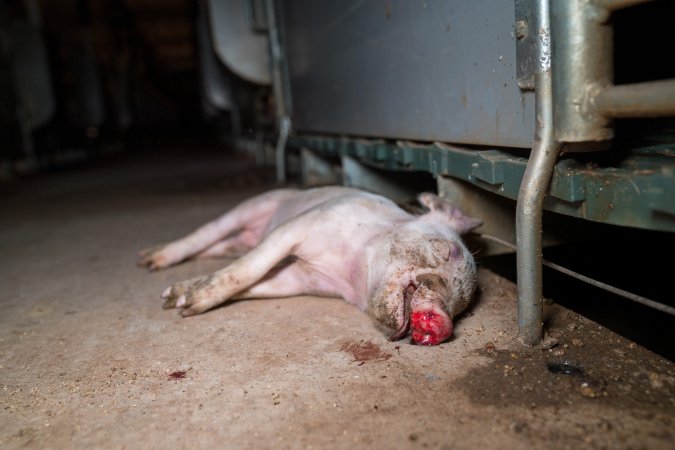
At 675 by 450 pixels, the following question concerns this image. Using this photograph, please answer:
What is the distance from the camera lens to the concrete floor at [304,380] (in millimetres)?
1429

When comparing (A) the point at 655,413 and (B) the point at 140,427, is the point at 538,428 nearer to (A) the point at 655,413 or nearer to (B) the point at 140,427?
(A) the point at 655,413

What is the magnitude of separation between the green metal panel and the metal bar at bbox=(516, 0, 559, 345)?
0.26 ft

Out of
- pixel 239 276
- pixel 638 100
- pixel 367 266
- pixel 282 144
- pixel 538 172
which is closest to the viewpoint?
pixel 638 100

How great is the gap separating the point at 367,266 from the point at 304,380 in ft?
1.95

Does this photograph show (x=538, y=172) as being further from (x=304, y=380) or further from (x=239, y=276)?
(x=239, y=276)

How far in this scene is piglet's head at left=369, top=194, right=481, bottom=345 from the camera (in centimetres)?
183

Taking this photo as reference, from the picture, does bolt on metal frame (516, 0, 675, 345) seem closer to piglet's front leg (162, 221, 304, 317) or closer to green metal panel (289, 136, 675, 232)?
green metal panel (289, 136, 675, 232)

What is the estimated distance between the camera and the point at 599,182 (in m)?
1.55

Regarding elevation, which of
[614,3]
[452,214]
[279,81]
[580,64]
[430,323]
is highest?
[279,81]

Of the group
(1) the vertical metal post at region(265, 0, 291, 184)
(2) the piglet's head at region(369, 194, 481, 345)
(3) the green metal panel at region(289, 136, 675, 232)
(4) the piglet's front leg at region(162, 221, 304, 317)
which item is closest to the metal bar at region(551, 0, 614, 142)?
(3) the green metal panel at region(289, 136, 675, 232)

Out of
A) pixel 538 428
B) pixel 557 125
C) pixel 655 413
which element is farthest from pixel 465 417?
pixel 557 125

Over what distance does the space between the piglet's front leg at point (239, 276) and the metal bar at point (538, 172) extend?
1053 millimetres

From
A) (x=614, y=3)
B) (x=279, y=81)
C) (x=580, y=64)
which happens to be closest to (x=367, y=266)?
(x=580, y=64)

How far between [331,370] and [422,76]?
5.24 ft
